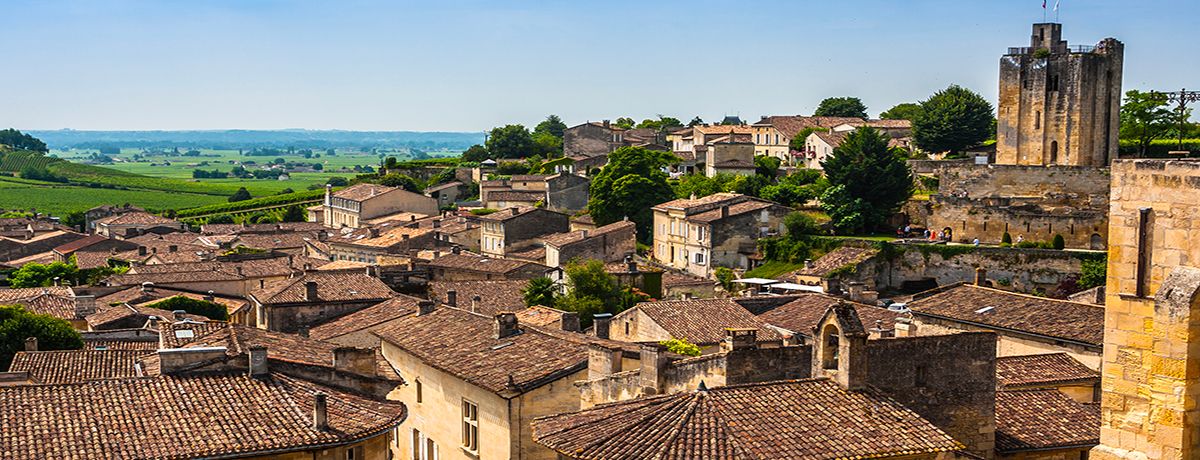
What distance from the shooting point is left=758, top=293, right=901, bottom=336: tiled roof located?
115 ft

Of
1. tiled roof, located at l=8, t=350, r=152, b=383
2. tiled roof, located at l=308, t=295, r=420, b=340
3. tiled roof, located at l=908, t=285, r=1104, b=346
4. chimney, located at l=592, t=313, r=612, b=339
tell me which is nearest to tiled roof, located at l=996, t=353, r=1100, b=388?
tiled roof, located at l=908, t=285, r=1104, b=346

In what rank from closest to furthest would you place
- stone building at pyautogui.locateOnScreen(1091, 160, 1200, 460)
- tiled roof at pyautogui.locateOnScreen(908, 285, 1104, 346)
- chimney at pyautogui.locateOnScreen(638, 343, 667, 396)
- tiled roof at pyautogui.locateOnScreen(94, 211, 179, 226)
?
stone building at pyautogui.locateOnScreen(1091, 160, 1200, 460), chimney at pyautogui.locateOnScreen(638, 343, 667, 396), tiled roof at pyautogui.locateOnScreen(908, 285, 1104, 346), tiled roof at pyautogui.locateOnScreen(94, 211, 179, 226)

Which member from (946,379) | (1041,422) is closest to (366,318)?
(1041,422)

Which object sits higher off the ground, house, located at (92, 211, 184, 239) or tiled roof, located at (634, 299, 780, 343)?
tiled roof, located at (634, 299, 780, 343)

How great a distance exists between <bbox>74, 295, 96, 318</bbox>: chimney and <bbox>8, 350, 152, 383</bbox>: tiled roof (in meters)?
15.3

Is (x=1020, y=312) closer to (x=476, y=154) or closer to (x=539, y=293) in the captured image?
(x=539, y=293)

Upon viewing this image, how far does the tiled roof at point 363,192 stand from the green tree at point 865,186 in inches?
1862

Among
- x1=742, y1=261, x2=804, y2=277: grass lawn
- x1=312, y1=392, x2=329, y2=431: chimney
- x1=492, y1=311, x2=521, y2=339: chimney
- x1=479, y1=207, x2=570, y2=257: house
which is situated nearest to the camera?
x1=312, y1=392, x2=329, y2=431: chimney

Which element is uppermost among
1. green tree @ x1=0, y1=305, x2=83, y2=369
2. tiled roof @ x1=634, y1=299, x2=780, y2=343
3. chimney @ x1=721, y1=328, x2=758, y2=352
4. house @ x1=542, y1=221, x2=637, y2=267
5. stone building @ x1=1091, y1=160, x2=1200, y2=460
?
stone building @ x1=1091, y1=160, x2=1200, y2=460

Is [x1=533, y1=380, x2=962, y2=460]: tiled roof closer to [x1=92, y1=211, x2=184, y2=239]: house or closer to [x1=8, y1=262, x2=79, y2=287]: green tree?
[x1=8, y1=262, x2=79, y2=287]: green tree

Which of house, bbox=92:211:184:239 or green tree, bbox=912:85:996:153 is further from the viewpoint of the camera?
house, bbox=92:211:184:239

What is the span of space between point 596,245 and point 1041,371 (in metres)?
44.2

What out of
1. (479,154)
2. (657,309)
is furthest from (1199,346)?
(479,154)

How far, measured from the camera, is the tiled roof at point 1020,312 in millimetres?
31781
